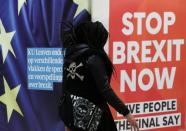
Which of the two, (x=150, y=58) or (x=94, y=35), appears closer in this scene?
(x=94, y=35)

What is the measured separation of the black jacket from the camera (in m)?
3.37

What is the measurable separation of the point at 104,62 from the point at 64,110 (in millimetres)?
465

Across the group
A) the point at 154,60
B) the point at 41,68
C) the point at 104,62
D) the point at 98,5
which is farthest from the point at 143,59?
the point at 104,62

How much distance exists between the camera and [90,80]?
346cm

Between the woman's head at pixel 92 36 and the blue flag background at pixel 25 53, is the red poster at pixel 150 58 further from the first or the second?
the woman's head at pixel 92 36

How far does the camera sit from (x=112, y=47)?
492cm

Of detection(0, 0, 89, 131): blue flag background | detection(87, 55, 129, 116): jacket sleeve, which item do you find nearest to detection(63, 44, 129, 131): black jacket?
detection(87, 55, 129, 116): jacket sleeve

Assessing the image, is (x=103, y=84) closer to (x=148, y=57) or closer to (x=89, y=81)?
(x=89, y=81)

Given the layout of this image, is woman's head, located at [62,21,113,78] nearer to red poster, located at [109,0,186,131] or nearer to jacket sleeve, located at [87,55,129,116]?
jacket sleeve, located at [87,55,129,116]

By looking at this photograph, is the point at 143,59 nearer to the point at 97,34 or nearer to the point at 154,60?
the point at 154,60

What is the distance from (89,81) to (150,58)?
173cm

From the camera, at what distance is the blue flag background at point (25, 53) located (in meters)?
4.88

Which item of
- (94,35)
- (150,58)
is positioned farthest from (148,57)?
(94,35)

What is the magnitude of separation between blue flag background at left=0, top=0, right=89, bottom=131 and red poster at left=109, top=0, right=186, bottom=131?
46 centimetres
